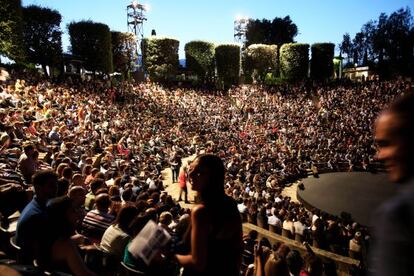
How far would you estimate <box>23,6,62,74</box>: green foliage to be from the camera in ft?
126

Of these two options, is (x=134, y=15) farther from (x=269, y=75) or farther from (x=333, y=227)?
(x=333, y=227)

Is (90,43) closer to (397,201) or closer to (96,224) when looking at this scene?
(96,224)

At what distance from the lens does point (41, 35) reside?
38938 mm

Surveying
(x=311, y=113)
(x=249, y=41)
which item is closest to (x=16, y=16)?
(x=311, y=113)

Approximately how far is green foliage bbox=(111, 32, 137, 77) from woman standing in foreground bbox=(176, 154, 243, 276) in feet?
170

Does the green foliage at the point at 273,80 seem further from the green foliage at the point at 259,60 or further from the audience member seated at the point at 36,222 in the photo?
the audience member seated at the point at 36,222

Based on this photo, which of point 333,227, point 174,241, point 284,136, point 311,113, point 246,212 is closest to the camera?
point 174,241

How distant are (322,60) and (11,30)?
4701cm

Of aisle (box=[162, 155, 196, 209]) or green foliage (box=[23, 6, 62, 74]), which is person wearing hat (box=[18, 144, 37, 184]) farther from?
green foliage (box=[23, 6, 62, 74])

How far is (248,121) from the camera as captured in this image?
38.9 meters

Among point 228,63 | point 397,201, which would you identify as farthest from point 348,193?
point 228,63

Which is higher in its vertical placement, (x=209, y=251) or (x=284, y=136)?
(x=209, y=251)

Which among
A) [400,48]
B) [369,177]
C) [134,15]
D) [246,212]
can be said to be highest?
[134,15]

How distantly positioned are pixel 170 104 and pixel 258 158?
17.5 meters
